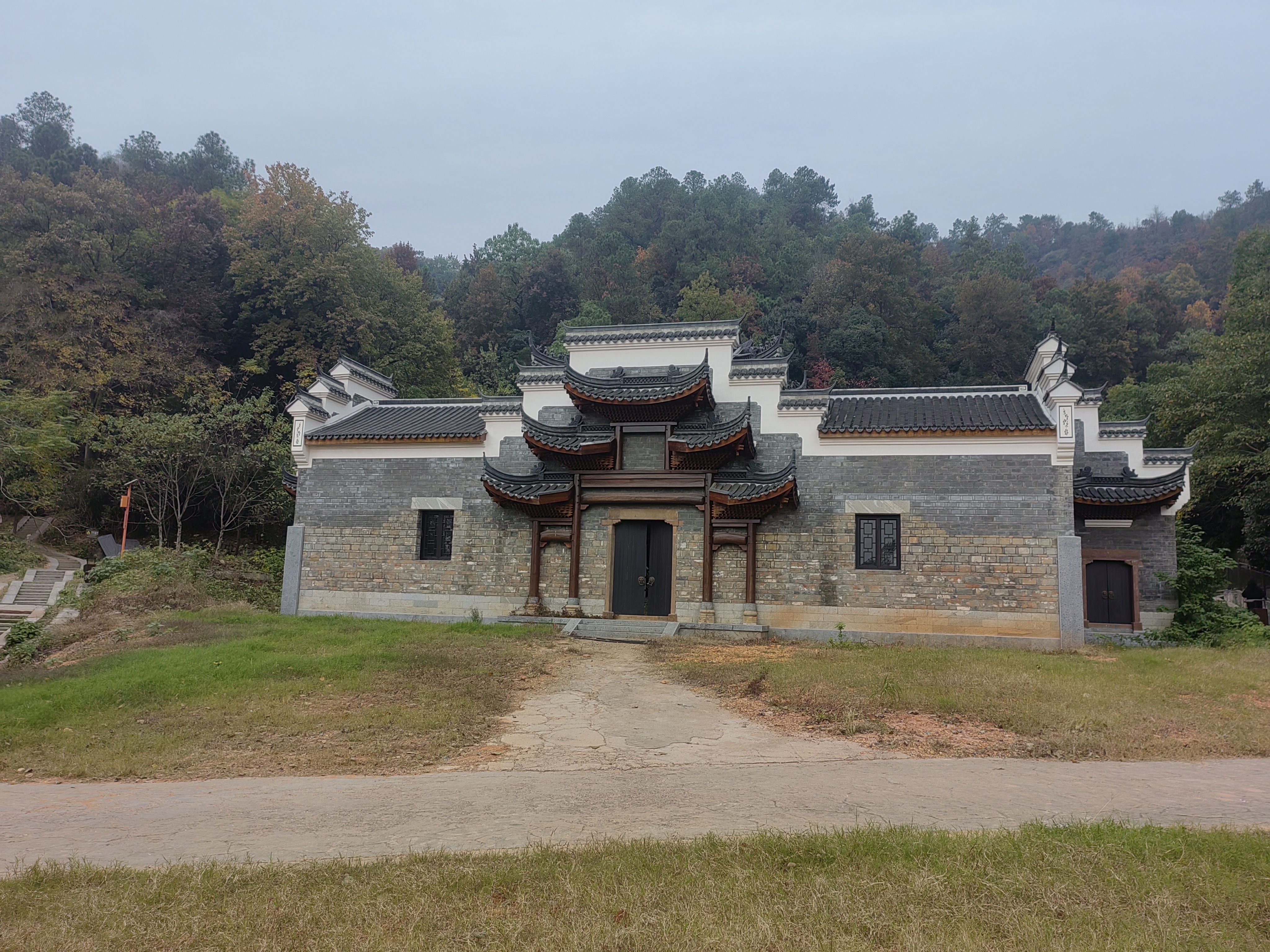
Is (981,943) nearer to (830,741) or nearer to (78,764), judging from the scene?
(830,741)

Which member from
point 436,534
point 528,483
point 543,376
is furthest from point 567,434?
point 436,534

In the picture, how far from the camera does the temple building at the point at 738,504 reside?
1502cm

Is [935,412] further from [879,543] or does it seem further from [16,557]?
[16,557]

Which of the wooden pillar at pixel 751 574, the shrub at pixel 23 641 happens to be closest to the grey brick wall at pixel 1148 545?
the wooden pillar at pixel 751 574

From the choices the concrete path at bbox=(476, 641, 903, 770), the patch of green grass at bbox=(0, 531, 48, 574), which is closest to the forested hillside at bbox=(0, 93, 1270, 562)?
the patch of green grass at bbox=(0, 531, 48, 574)

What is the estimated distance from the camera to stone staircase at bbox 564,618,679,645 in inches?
A: 593

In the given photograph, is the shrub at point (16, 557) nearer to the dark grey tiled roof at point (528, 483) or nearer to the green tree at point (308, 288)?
the green tree at point (308, 288)

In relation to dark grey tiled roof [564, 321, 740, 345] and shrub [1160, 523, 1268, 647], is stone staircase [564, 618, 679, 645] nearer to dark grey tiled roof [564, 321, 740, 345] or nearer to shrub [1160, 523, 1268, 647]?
dark grey tiled roof [564, 321, 740, 345]

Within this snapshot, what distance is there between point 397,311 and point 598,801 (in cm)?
3248

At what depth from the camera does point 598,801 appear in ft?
18.7

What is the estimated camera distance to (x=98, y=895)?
3879mm

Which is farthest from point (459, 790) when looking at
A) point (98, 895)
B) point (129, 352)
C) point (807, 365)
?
point (807, 365)

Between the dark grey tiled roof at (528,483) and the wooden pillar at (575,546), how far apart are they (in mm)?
158

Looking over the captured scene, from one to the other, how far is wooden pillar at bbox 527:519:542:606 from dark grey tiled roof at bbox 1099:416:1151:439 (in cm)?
1264
